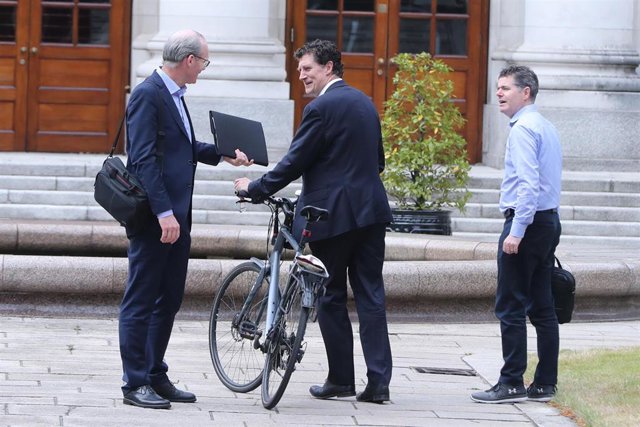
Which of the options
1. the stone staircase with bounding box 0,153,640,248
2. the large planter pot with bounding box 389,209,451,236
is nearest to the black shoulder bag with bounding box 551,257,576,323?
the large planter pot with bounding box 389,209,451,236

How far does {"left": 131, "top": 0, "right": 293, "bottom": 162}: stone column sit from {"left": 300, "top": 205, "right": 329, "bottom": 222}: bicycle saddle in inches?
383

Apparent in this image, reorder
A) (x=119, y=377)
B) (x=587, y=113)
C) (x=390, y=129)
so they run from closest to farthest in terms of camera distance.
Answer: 1. (x=119, y=377)
2. (x=390, y=129)
3. (x=587, y=113)

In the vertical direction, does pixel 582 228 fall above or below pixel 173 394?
above

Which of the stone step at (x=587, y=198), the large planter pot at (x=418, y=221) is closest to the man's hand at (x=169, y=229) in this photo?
the large planter pot at (x=418, y=221)

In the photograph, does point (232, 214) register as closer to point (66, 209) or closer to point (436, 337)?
point (66, 209)

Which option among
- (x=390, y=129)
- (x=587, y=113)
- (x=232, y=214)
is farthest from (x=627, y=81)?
(x=232, y=214)

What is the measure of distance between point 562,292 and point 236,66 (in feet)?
32.3

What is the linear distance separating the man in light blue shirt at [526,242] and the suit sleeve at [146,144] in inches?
70.9

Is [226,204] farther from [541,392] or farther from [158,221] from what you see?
[158,221]

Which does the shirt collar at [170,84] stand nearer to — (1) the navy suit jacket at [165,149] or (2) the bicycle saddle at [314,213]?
(1) the navy suit jacket at [165,149]

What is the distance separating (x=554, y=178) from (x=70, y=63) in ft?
37.7

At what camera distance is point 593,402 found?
7207 mm

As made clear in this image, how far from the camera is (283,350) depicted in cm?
696

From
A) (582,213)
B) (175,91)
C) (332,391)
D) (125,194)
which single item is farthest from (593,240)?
(125,194)
